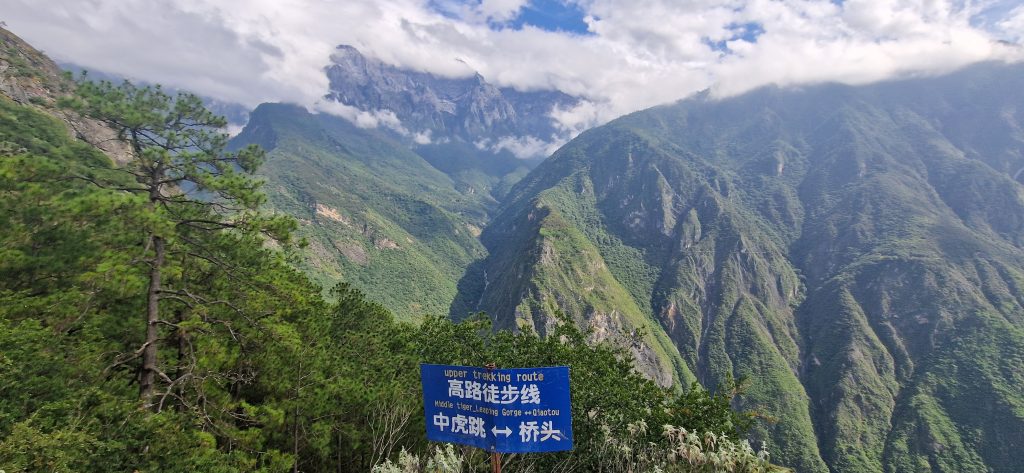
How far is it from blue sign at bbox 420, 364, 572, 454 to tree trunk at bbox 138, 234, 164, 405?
9282 mm

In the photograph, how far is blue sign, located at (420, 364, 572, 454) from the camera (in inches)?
400

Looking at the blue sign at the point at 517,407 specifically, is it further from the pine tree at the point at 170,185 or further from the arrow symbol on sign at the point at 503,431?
the pine tree at the point at 170,185

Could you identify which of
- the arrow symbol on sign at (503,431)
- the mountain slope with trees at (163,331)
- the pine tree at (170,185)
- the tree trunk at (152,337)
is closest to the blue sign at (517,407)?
the arrow symbol on sign at (503,431)

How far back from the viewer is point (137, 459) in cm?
1141

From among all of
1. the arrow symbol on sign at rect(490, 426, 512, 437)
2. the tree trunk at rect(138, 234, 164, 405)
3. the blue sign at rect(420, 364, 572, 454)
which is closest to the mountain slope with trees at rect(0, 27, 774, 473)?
the tree trunk at rect(138, 234, 164, 405)

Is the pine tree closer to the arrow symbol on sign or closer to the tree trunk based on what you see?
the tree trunk

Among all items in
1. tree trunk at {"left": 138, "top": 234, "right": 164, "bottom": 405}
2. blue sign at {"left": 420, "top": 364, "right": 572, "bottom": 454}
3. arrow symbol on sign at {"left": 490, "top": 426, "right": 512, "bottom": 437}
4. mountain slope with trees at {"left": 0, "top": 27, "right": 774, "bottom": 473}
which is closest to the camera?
blue sign at {"left": 420, "top": 364, "right": 572, "bottom": 454}

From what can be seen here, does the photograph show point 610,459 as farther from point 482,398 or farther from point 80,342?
point 80,342

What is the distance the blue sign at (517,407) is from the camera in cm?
1017

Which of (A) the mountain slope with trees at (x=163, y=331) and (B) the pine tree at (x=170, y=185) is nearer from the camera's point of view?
(A) the mountain slope with trees at (x=163, y=331)

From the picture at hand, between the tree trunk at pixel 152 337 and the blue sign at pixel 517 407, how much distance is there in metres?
9.28

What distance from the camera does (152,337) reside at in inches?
560

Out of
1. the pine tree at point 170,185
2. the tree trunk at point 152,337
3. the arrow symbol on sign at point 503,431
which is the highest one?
the pine tree at point 170,185

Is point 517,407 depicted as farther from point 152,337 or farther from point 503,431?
point 152,337
